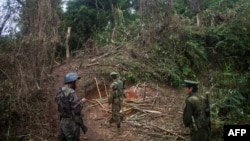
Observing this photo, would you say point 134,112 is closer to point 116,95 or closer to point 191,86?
point 116,95

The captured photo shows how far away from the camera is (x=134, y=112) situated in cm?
1009

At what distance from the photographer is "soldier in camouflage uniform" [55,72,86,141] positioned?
5.94 metres

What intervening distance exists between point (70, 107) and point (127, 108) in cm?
440

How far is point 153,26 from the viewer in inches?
567

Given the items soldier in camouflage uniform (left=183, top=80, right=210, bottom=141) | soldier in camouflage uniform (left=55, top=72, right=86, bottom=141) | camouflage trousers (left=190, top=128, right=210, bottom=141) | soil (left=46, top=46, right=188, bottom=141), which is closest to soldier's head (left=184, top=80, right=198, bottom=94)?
soldier in camouflage uniform (left=183, top=80, right=210, bottom=141)

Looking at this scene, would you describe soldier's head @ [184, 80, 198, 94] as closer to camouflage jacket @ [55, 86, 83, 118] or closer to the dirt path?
camouflage jacket @ [55, 86, 83, 118]

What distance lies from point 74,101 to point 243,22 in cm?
1140

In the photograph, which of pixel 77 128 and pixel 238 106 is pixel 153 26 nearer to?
pixel 238 106

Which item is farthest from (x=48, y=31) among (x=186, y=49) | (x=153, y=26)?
(x=186, y=49)

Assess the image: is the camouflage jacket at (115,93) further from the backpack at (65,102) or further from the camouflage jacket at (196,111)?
the camouflage jacket at (196,111)

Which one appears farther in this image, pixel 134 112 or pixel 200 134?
pixel 134 112

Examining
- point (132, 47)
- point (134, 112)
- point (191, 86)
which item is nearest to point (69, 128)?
point (191, 86)

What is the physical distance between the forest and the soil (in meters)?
0.36

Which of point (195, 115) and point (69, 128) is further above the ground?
point (195, 115)
